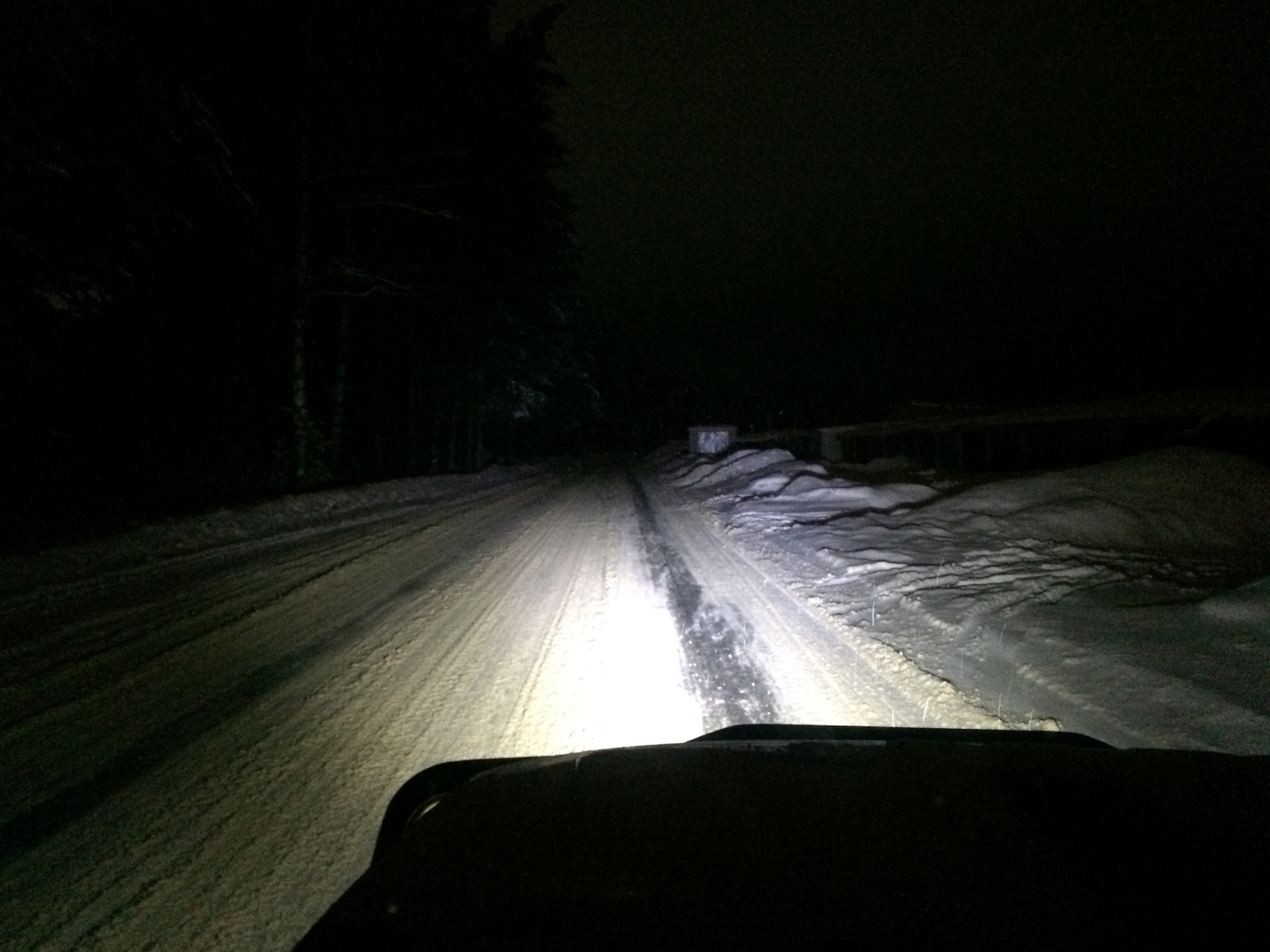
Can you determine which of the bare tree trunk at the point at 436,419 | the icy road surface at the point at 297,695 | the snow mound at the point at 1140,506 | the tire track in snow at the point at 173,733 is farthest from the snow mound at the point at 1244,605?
the bare tree trunk at the point at 436,419

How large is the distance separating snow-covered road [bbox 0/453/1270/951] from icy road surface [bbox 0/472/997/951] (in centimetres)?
2

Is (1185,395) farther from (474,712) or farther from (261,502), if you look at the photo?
(261,502)

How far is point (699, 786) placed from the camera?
220cm

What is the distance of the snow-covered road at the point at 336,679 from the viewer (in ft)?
9.71

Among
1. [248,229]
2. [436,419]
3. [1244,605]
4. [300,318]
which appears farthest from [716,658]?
[436,419]

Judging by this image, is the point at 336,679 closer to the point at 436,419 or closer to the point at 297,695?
the point at 297,695

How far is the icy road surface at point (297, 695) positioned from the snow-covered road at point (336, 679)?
2cm

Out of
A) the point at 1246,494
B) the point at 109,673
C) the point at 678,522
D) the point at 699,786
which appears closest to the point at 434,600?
the point at 109,673

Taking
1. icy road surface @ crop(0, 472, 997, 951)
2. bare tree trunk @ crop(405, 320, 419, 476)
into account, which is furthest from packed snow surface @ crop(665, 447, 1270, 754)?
bare tree trunk @ crop(405, 320, 419, 476)

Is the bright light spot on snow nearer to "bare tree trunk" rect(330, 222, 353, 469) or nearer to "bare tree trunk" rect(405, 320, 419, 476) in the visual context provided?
"bare tree trunk" rect(330, 222, 353, 469)

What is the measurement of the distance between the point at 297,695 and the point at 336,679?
354 mm

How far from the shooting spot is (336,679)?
5.12 metres

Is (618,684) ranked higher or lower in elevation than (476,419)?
lower

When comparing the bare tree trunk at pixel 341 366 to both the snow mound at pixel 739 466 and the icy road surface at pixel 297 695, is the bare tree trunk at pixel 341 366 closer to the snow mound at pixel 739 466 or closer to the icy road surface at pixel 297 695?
the icy road surface at pixel 297 695
